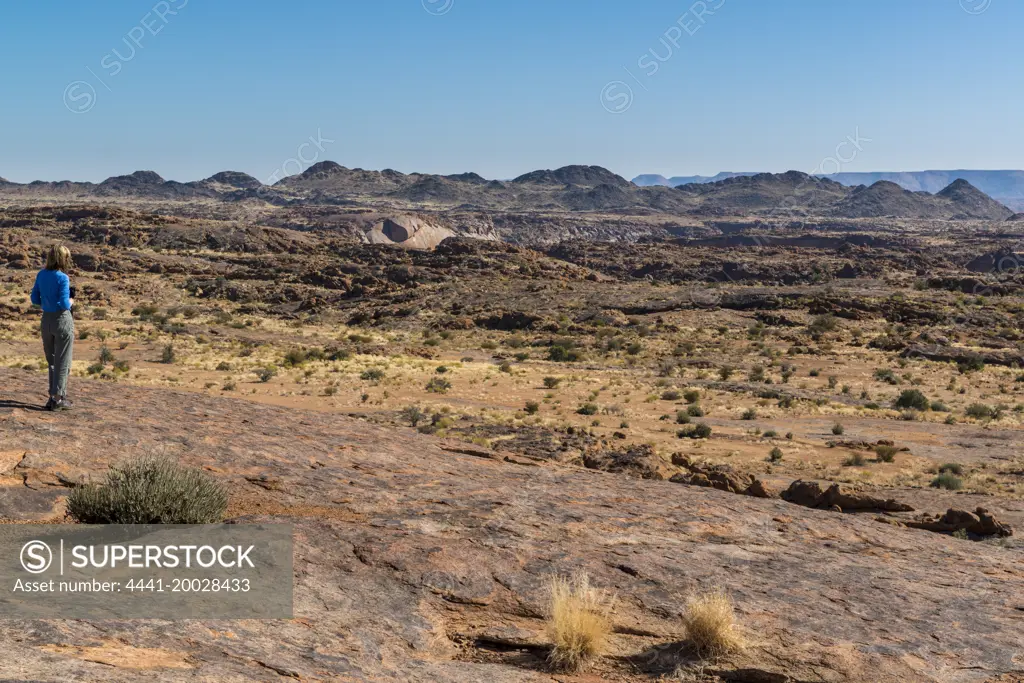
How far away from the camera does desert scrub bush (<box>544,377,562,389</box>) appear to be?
107 feet

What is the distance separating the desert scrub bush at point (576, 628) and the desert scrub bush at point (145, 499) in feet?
10.2

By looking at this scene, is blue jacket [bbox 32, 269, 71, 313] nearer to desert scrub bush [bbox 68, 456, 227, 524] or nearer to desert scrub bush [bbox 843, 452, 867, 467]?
desert scrub bush [bbox 68, 456, 227, 524]

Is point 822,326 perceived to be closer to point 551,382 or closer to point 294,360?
point 551,382

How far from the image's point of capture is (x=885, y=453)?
20.4m

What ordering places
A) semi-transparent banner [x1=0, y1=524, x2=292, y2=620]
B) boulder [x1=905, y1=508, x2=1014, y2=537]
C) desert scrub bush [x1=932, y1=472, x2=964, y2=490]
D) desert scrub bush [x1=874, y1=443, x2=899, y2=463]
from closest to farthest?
semi-transparent banner [x1=0, y1=524, x2=292, y2=620] → boulder [x1=905, y1=508, x2=1014, y2=537] → desert scrub bush [x1=932, y1=472, x2=964, y2=490] → desert scrub bush [x1=874, y1=443, x2=899, y2=463]

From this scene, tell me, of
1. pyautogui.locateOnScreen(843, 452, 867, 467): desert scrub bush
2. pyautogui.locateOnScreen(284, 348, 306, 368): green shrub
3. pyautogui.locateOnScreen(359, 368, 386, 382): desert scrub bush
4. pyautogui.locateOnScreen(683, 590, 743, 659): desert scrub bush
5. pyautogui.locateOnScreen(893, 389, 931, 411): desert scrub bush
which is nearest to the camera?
pyautogui.locateOnScreen(683, 590, 743, 659): desert scrub bush

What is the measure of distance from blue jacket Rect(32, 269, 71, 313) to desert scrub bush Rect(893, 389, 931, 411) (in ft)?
94.1

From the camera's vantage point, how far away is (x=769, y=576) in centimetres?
775

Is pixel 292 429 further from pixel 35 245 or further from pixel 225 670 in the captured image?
pixel 35 245

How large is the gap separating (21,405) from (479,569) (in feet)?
19.9

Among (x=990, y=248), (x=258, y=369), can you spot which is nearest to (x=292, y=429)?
(x=258, y=369)

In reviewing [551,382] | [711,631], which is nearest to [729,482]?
[711,631]

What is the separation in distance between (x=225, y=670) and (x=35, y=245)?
279 feet

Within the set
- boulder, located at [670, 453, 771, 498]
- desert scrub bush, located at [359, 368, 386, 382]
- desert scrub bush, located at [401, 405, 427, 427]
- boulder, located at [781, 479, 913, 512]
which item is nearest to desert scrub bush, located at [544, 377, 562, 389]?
desert scrub bush, located at [359, 368, 386, 382]
